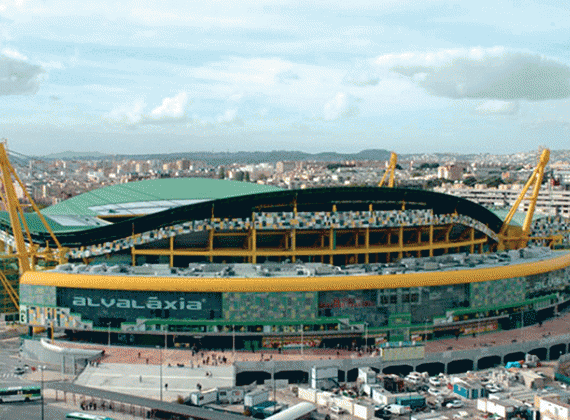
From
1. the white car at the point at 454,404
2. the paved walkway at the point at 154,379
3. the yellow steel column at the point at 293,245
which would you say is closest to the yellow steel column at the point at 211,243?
the yellow steel column at the point at 293,245

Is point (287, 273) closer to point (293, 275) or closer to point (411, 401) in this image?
point (293, 275)

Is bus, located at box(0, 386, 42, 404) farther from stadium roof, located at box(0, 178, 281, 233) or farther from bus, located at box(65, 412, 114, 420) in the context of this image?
stadium roof, located at box(0, 178, 281, 233)

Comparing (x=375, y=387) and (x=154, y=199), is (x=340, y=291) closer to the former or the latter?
(x=375, y=387)

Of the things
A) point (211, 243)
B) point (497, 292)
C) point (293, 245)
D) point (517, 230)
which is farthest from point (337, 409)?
point (517, 230)

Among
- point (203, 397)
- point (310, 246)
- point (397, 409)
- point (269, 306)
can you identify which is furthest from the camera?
point (310, 246)

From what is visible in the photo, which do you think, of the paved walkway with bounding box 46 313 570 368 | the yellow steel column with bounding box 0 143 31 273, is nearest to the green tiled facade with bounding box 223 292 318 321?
the paved walkway with bounding box 46 313 570 368

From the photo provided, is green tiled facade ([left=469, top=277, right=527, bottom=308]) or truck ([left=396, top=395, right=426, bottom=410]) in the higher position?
green tiled facade ([left=469, top=277, right=527, bottom=308])

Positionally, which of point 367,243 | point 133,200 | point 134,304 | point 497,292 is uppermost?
point 133,200

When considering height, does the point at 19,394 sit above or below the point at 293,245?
below

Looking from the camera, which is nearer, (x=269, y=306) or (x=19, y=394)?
(x=19, y=394)
